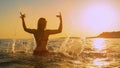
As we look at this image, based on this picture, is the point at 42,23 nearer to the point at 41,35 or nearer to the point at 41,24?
the point at 41,24

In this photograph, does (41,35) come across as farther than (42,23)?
Yes

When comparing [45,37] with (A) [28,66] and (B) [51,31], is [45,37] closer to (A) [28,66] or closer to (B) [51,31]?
(B) [51,31]

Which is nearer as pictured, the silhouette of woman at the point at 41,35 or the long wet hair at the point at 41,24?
the long wet hair at the point at 41,24

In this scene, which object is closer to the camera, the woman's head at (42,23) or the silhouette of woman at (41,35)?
A: the woman's head at (42,23)

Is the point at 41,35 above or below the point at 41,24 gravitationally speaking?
below

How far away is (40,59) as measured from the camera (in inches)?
529

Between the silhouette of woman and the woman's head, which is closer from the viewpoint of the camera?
the woman's head

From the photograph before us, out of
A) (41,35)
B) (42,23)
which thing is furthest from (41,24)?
(41,35)

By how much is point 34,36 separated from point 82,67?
295 centimetres

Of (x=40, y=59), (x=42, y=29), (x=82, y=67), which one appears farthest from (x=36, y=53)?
(x=82, y=67)

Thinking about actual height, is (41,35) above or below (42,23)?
below

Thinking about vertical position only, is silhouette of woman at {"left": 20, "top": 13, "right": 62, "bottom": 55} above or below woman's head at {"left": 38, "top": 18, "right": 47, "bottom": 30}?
below

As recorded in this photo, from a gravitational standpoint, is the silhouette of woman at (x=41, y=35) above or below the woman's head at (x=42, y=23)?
below

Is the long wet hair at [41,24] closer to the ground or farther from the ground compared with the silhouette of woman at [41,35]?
farther from the ground
